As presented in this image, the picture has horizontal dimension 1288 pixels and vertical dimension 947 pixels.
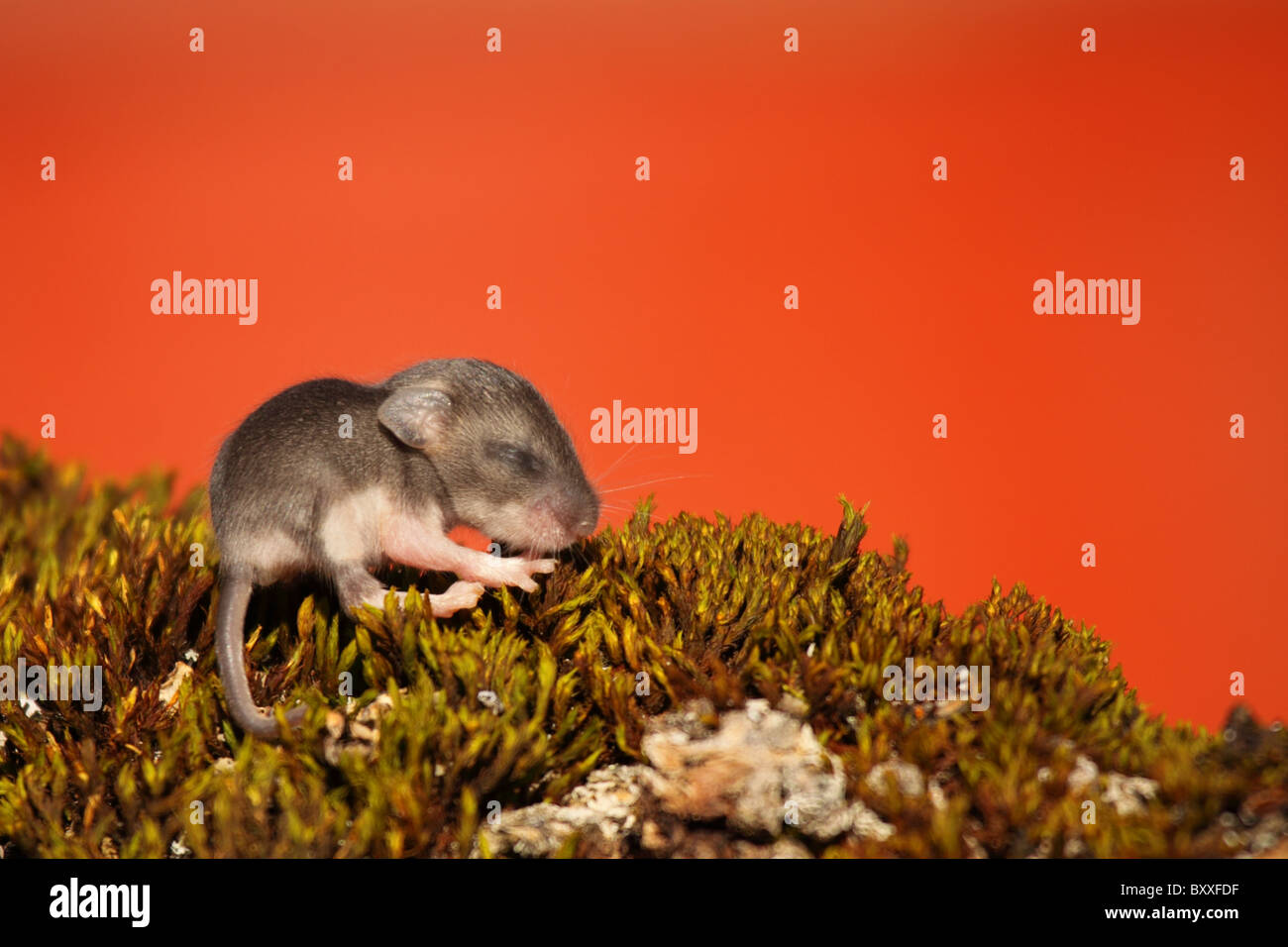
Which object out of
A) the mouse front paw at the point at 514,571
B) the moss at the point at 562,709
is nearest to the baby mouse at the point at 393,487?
the mouse front paw at the point at 514,571

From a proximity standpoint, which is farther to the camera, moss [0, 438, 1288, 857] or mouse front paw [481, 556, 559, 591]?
mouse front paw [481, 556, 559, 591]

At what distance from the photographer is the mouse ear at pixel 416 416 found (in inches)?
120

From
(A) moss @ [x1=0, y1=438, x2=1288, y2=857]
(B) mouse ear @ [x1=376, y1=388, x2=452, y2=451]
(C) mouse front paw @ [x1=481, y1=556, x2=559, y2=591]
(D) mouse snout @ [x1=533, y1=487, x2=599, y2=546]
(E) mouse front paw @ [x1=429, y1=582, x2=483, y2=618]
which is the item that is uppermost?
(B) mouse ear @ [x1=376, y1=388, x2=452, y2=451]

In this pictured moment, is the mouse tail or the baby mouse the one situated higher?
the baby mouse

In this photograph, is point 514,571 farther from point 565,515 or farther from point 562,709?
point 562,709

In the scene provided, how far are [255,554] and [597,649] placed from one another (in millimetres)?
1062

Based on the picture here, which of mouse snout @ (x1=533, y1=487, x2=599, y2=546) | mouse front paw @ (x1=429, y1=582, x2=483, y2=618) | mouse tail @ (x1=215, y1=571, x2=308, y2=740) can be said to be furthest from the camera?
mouse snout @ (x1=533, y1=487, x2=599, y2=546)

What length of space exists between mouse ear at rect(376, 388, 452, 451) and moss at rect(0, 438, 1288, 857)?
1.64 ft

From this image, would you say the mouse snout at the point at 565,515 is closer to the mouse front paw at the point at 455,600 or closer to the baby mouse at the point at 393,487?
the baby mouse at the point at 393,487

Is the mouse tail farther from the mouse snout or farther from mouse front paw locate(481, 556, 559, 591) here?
the mouse snout

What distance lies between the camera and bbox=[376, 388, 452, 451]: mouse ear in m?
3.05

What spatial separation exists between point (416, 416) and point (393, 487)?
9.4 inches

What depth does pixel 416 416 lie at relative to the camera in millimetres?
3057

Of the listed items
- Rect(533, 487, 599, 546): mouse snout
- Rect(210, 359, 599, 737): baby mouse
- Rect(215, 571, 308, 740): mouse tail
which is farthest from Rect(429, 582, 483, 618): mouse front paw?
Rect(215, 571, 308, 740): mouse tail
